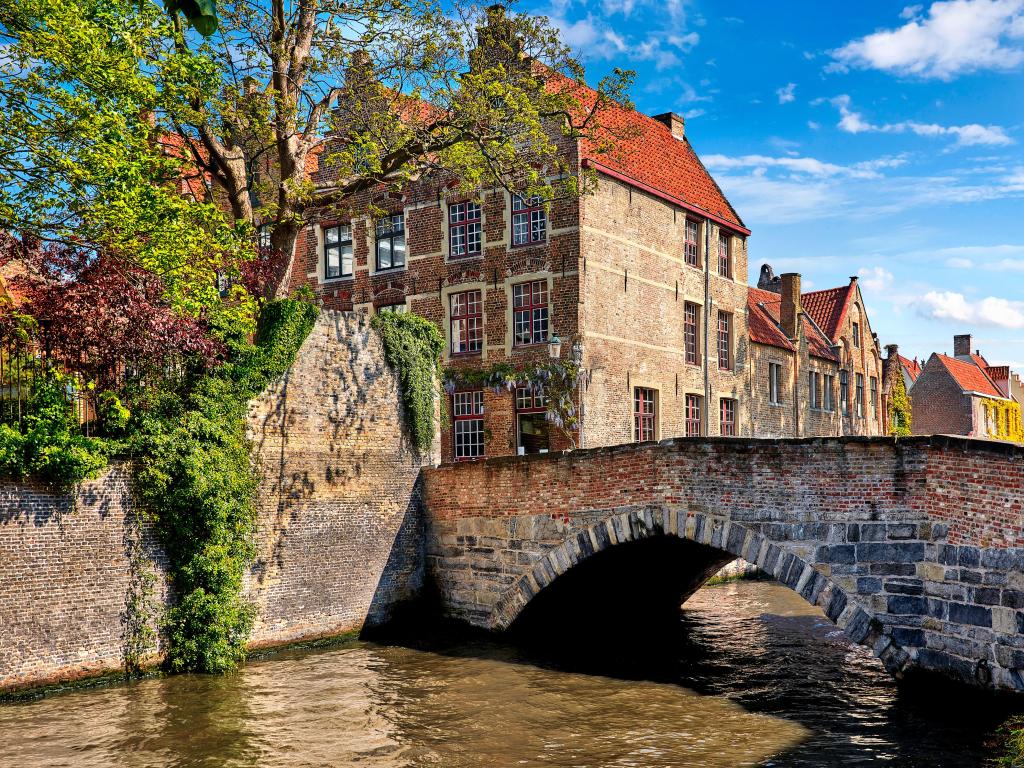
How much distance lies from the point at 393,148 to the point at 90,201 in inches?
229

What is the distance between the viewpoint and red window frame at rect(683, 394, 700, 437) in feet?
77.8

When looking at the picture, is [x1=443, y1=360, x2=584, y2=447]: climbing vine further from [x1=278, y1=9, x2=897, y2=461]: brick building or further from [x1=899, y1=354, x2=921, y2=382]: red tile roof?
[x1=899, y1=354, x2=921, y2=382]: red tile roof

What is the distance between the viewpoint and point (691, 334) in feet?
79.6

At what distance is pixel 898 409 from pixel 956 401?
13443 mm

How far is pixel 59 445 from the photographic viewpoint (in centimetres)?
1166

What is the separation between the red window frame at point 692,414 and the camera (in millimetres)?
23719

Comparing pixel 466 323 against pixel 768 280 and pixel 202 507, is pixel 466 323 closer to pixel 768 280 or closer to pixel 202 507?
pixel 202 507

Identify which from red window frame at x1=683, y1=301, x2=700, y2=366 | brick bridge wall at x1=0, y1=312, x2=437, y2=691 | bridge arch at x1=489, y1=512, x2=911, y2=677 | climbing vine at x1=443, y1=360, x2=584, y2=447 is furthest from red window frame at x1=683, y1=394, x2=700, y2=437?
bridge arch at x1=489, y1=512, x2=911, y2=677

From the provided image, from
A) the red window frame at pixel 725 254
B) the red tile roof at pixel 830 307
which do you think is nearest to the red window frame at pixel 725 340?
the red window frame at pixel 725 254

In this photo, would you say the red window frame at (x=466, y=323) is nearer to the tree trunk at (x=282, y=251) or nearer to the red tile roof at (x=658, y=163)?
the red tile roof at (x=658, y=163)

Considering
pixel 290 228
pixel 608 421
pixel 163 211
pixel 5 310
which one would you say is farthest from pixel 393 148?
pixel 608 421

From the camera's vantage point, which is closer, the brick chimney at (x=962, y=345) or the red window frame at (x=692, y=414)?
the red window frame at (x=692, y=414)

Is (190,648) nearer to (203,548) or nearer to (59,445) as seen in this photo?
(203,548)

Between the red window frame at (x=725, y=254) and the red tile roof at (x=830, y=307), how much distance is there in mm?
9078
